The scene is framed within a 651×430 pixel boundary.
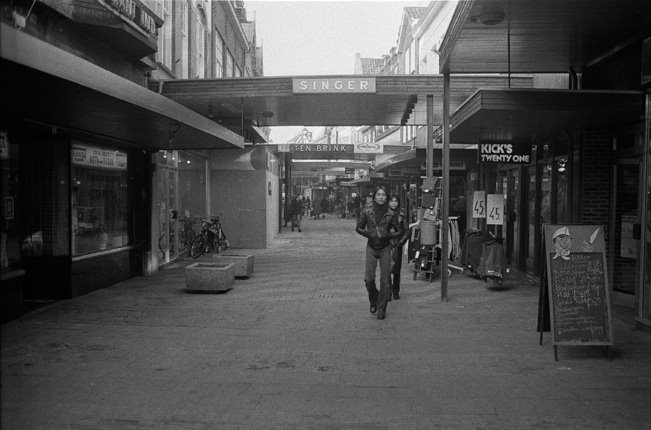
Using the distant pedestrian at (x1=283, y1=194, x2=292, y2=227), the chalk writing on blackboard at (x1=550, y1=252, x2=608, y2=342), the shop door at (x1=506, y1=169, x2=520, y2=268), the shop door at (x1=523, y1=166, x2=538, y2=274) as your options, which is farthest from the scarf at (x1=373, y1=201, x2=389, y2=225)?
the distant pedestrian at (x1=283, y1=194, x2=292, y2=227)

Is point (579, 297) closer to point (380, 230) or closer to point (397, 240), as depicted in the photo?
point (380, 230)

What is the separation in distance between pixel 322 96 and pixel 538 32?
19.1 feet

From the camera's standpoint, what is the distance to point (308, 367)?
20.4 ft

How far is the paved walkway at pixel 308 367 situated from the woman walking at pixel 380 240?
350 mm

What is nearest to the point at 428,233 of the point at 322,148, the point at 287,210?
the point at 322,148

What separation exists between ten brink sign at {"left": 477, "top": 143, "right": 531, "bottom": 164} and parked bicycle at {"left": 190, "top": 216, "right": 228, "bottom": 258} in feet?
28.4

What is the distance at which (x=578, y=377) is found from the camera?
5926 mm

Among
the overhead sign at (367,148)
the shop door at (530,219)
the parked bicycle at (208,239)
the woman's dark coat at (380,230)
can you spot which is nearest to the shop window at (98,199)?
the woman's dark coat at (380,230)

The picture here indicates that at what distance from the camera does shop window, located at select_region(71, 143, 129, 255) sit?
10.2 meters

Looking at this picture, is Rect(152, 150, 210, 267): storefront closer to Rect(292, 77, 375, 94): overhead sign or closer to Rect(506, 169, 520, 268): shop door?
Rect(292, 77, 375, 94): overhead sign

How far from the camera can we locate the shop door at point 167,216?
14.2 meters

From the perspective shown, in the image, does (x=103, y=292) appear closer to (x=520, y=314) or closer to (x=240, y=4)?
(x=520, y=314)

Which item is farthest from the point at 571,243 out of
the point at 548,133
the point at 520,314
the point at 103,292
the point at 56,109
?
the point at 103,292

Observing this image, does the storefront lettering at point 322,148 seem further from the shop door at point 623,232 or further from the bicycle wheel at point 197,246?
the shop door at point 623,232
